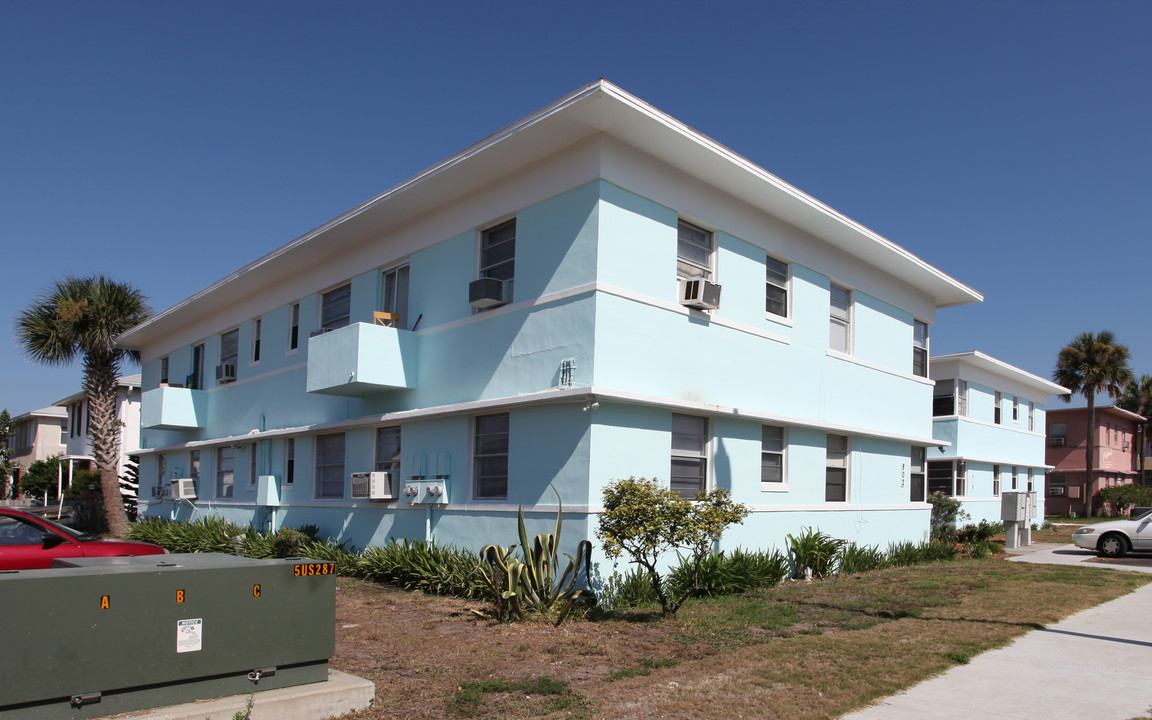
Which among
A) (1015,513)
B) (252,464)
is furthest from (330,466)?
(1015,513)

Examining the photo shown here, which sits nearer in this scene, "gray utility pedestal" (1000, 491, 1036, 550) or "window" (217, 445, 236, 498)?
"window" (217, 445, 236, 498)

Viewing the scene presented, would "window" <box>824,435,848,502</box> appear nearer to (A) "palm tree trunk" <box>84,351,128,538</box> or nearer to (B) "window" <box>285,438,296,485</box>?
(B) "window" <box>285,438,296,485</box>

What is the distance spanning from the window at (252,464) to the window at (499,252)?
9292mm

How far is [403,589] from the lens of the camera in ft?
42.9

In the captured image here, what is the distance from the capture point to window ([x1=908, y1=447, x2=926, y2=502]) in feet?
63.6

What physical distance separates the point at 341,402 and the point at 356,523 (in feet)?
8.05

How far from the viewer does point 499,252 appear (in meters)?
13.7

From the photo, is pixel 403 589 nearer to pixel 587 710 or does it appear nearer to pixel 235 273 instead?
pixel 587 710

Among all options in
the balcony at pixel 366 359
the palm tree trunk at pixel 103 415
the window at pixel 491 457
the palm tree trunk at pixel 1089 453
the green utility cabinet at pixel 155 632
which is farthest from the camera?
the palm tree trunk at pixel 1089 453

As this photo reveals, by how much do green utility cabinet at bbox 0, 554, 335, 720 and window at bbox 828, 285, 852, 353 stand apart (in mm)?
12498

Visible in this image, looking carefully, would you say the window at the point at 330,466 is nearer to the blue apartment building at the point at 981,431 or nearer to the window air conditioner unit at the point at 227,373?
the window air conditioner unit at the point at 227,373

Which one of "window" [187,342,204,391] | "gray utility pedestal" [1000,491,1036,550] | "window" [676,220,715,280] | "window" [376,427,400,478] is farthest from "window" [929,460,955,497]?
"window" [187,342,204,391]

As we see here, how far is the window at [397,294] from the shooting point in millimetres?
15578

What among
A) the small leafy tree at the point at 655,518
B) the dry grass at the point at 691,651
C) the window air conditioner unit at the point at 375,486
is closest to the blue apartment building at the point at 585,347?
the window air conditioner unit at the point at 375,486
